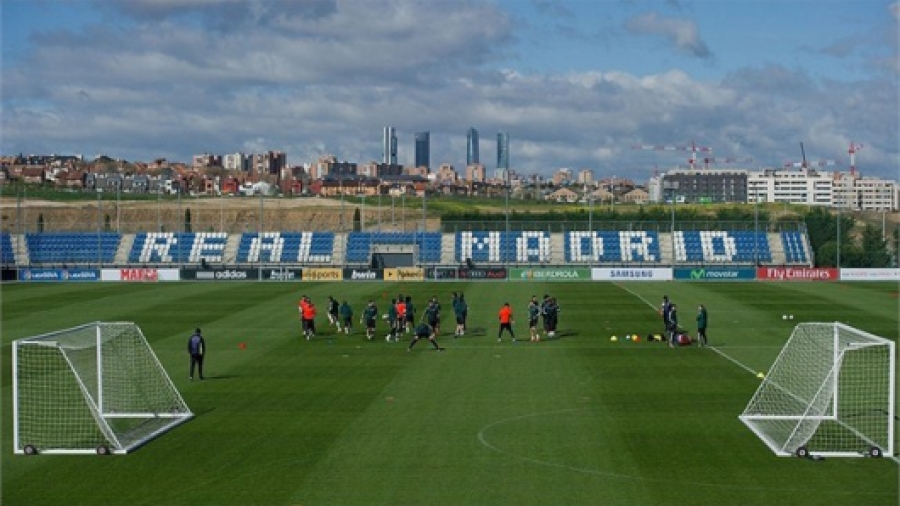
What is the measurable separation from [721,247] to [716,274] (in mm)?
9921

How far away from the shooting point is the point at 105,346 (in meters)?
30.2

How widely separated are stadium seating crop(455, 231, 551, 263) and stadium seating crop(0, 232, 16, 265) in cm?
3424

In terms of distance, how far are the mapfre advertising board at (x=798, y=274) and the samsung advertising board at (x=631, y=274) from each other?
20.9 ft

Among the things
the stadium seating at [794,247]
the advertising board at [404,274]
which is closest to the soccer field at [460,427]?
the advertising board at [404,274]

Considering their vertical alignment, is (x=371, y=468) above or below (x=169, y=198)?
below

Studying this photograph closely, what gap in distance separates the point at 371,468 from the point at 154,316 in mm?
33084

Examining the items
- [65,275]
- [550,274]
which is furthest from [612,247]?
[65,275]

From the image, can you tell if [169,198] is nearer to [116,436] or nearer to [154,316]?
[154,316]

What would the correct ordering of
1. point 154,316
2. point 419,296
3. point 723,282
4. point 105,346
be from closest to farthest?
point 105,346
point 154,316
point 419,296
point 723,282

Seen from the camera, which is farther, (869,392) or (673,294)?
(673,294)

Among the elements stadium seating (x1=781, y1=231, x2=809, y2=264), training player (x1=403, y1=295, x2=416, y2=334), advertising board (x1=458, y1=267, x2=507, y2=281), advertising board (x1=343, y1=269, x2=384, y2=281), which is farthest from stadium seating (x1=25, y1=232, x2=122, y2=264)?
stadium seating (x1=781, y1=231, x2=809, y2=264)

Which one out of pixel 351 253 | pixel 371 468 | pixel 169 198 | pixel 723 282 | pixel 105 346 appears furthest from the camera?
pixel 169 198

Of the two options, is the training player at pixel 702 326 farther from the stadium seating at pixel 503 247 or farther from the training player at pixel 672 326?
the stadium seating at pixel 503 247

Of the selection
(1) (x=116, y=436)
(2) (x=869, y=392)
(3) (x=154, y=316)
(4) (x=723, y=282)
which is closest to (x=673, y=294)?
(4) (x=723, y=282)
